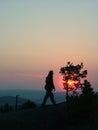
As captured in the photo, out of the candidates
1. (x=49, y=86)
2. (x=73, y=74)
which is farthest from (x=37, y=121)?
(x=73, y=74)

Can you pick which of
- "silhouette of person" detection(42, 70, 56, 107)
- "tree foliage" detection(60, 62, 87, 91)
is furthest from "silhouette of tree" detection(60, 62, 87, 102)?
"silhouette of person" detection(42, 70, 56, 107)

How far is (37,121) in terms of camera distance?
23719mm

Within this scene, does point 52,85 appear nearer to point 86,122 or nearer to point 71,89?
point 86,122

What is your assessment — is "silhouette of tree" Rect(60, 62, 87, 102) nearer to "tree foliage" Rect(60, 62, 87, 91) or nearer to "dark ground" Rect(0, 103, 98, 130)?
"tree foliage" Rect(60, 62, 87, 91)

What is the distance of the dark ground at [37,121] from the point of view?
22.8 meters

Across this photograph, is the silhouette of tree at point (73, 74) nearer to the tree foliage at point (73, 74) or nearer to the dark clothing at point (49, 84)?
the tree foliage at point (73, 74)

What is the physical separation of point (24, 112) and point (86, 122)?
3259 millimetres

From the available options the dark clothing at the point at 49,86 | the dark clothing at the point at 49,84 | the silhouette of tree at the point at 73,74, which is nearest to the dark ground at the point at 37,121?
the dark clothing at the point at 49,86

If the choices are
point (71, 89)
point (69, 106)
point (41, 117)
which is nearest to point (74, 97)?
point (69, 106)

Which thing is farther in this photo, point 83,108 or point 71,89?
point 71,89

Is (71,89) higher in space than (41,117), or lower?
higher

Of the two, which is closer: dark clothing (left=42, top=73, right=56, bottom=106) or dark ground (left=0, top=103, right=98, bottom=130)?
dark ground (left=0, top=103, right=98, bottom=130)

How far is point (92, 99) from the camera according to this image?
2503 centimetres

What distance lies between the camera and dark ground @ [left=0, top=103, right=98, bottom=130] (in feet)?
74.8
